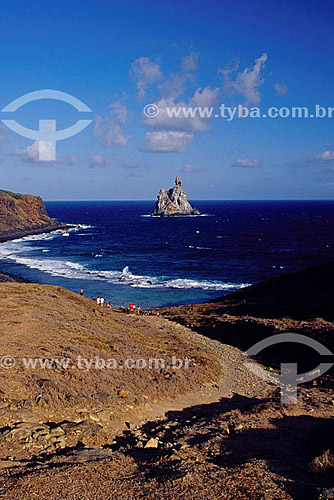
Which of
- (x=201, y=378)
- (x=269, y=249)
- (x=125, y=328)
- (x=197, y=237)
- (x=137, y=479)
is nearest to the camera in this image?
(x=137, y=479)

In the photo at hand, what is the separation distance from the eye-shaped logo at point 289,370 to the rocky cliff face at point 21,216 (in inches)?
3617

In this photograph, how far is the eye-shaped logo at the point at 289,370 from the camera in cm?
1579

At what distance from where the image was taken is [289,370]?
18578 millimetres

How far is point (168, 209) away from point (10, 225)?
318ft

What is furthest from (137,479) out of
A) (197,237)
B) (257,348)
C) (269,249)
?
(197,237)

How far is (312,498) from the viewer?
7305 millimetres

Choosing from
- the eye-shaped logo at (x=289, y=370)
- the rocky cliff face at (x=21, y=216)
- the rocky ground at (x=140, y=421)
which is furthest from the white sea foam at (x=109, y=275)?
the rocky cliff face at (x=21, y=216)

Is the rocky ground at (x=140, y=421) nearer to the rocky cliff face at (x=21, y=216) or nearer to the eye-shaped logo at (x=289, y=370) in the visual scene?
the eye-shaped logo at (x=289, y=370)

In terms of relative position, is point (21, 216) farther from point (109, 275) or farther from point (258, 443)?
point (258, 443)

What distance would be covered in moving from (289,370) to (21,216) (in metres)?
120

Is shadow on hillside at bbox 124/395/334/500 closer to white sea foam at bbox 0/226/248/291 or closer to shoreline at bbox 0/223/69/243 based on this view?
white sea foam at bbox 0/226/248/291

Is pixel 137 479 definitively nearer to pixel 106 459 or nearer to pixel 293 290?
pixel 106 459

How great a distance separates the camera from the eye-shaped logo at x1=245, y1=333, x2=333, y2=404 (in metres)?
15.8

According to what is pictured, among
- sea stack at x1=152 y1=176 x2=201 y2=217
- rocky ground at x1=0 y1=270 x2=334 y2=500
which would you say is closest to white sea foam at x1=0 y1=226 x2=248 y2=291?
rocky ground at x1=0 y1=270 x2=334 y2=500
